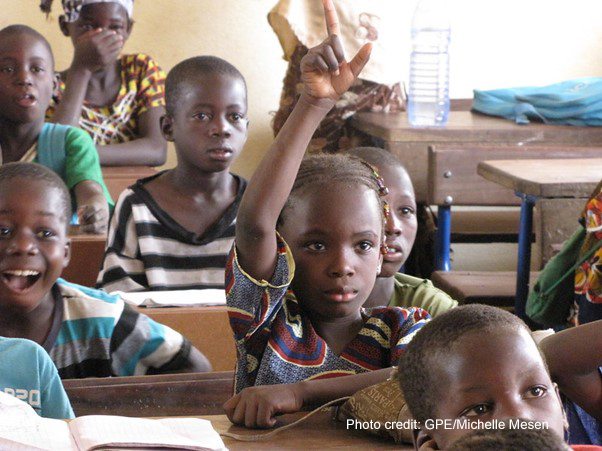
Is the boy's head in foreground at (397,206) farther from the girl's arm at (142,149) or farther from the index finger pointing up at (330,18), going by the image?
the girl's arm at (142,149)

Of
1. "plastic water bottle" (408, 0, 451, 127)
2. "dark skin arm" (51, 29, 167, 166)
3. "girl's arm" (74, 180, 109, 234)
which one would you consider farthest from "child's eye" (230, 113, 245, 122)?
"plastic water bottle" (408, 0, 451, 127)

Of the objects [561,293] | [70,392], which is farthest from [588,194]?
[70,392]

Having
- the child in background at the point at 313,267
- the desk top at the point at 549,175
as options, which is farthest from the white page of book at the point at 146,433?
the desk top at the point at 549,175

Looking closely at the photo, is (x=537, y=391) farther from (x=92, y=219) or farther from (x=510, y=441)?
(x=92, y=219)

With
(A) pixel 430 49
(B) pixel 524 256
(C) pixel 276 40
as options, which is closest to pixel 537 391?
(B) pixel 524 256

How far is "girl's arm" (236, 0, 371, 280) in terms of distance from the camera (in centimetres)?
158

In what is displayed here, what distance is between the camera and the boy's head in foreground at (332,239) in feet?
5.63

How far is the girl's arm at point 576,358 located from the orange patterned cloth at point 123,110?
9.54 feet

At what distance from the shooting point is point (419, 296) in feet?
7.46

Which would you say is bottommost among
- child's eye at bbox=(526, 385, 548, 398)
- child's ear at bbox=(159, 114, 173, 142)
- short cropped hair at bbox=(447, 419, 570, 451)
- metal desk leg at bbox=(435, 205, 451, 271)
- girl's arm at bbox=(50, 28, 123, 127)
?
metal desk leg at bbox=(435, 205, 451, 271)

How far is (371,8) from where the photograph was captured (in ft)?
15.2

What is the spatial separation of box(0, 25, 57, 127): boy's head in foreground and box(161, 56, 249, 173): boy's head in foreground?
647 mm

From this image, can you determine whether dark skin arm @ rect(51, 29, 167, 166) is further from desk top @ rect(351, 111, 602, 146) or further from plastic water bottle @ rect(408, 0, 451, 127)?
plastic water bottle @ rect(408, 0, 451, 127)

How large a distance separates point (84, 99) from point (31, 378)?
2.67m
